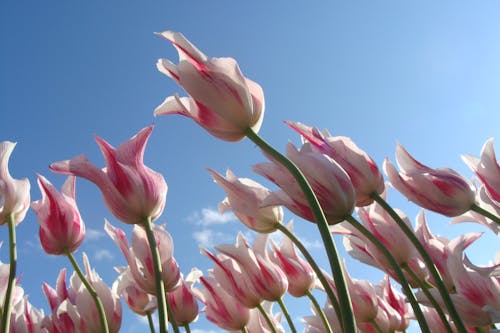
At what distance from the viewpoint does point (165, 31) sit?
2.63 ft

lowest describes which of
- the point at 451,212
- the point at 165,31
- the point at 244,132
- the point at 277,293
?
the point at 277,293

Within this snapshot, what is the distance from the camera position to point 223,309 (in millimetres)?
1312

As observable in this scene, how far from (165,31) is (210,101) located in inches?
5.4

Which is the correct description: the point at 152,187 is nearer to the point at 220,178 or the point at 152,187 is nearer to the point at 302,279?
the point at 220,178

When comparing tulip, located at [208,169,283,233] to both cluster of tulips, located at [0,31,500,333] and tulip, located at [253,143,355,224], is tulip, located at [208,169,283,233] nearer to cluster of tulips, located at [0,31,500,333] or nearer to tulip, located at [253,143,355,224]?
cluster of tulips, located at [0,31,500,333]

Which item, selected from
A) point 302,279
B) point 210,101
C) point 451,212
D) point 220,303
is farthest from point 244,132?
point 220,303

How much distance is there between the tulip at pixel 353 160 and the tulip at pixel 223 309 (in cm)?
54

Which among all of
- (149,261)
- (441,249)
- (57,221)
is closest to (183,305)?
(149,261)

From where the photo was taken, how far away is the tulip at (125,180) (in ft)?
3.01

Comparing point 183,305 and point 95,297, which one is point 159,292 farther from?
point 183,305

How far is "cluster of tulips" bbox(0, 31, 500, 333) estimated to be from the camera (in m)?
0.75

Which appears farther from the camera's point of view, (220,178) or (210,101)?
(220,178)

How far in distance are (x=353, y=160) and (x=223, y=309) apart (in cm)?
62

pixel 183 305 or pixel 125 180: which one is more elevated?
pixel 125 180
